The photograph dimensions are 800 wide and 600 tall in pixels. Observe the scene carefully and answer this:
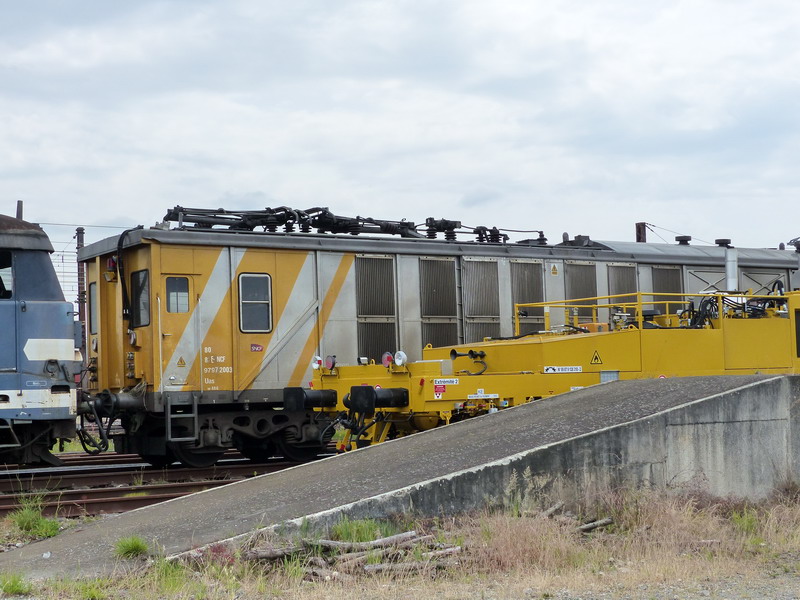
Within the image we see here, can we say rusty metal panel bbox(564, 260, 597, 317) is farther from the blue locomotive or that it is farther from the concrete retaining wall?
the blue locomotive

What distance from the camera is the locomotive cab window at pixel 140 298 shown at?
14.9 metres

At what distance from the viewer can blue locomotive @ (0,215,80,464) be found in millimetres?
12344

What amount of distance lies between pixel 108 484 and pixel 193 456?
1.55 meters

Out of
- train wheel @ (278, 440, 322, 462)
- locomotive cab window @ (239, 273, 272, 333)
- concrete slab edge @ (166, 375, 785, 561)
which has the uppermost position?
locomotive cab window @ (239, 273, 272, 333)

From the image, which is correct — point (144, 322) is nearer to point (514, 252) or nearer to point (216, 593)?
point (514, 252)

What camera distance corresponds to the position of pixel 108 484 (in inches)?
550

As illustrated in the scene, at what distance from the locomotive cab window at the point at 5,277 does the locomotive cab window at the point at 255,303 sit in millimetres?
3643

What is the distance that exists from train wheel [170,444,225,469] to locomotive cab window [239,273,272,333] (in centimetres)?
194

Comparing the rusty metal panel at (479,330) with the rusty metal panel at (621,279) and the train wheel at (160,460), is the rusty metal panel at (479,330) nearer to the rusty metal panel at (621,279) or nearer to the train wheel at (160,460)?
the rusty metal panel at (621,279)

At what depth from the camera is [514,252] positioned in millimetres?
17812

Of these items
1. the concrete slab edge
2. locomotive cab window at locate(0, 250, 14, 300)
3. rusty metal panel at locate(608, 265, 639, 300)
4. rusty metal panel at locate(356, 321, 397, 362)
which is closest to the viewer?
the concrete slab edge

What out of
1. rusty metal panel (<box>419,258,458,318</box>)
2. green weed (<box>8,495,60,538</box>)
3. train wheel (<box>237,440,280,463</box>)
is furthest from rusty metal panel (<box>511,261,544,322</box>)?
green weed (<box>8,495,60,538</box>)

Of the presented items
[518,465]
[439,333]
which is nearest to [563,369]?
[518,465]

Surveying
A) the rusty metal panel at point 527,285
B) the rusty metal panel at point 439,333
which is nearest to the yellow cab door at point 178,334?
the rusty metal panel at point 439,333
